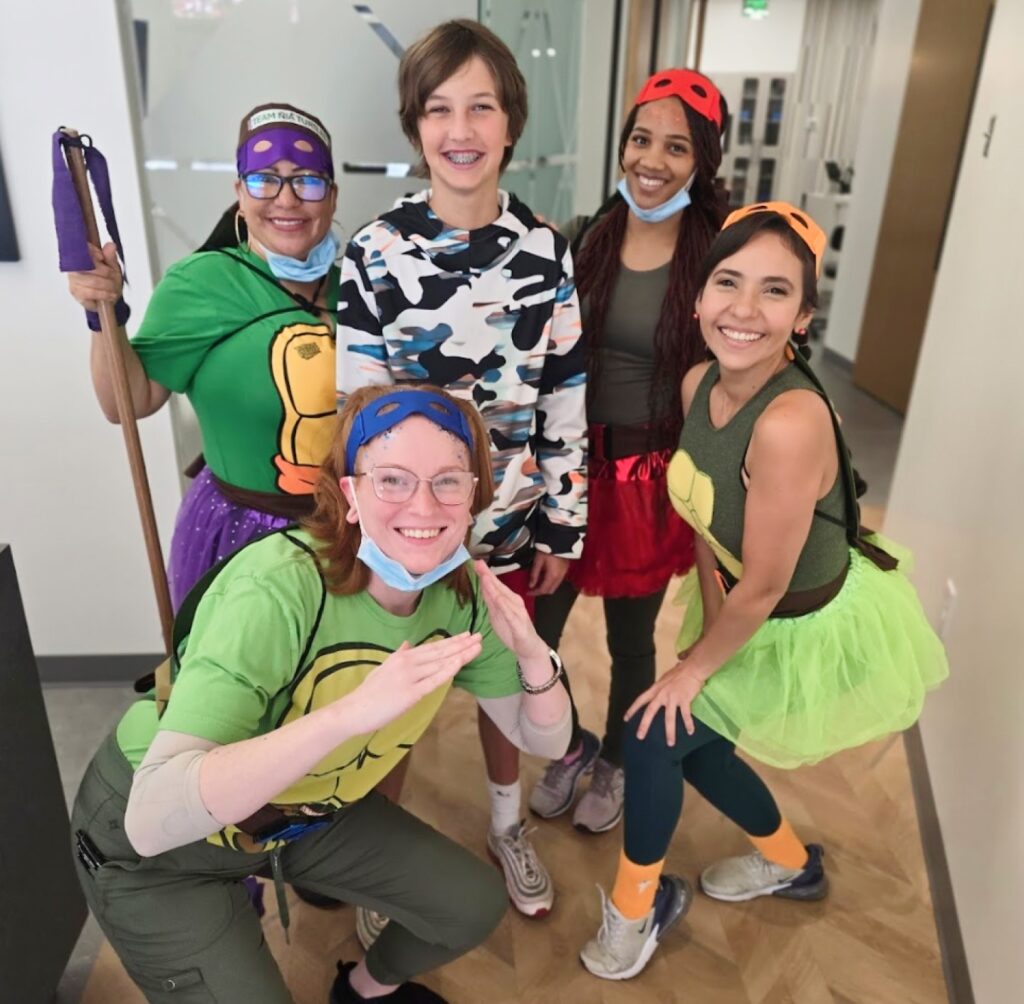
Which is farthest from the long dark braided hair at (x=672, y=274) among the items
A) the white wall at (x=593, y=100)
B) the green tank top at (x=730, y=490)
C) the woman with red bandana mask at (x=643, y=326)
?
the white wall at (x=593, y=100)

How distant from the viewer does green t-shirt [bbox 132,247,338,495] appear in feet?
4.64

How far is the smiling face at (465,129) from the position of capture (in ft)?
4.26

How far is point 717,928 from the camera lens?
1.79m

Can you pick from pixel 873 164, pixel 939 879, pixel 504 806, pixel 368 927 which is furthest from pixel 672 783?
pixel 873 164

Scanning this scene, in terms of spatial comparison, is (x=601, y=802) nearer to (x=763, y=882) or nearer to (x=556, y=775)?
(x=556, y=775)

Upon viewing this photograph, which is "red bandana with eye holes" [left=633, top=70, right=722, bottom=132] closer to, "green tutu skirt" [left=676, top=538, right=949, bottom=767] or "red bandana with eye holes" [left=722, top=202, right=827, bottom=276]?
"red bandana with eye holes" [left=722, top=202, right=827, bottom=276]

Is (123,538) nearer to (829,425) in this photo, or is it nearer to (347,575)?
(347,575)

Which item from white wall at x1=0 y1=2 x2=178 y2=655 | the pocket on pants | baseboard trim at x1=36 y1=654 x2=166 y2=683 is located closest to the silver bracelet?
the pocket on pants

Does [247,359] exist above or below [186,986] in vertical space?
above

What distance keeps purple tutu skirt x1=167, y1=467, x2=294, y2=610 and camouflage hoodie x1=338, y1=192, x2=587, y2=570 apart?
305 mm

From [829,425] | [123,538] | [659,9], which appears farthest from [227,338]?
[659,9]

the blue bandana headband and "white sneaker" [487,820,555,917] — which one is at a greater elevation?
the blue bandana headband

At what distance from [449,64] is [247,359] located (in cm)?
57

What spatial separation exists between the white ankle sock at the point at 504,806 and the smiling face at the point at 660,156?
1.24m
